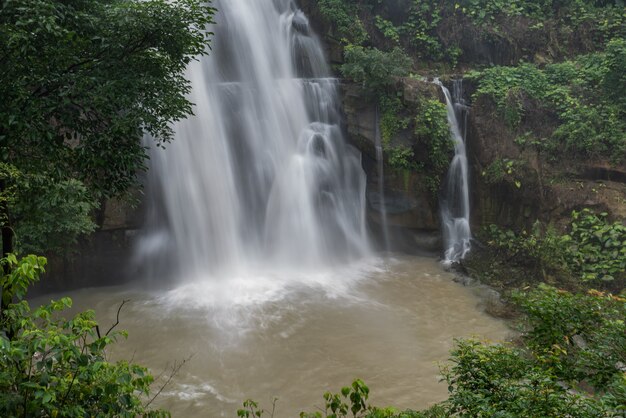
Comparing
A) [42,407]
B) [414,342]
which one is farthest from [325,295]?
[42,407]

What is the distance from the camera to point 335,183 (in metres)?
15.2

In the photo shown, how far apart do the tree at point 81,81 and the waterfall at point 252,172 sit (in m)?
7.04

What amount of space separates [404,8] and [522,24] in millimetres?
4963

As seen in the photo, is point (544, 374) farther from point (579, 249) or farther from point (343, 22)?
point (343, 22)

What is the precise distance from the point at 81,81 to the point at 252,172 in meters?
9.11

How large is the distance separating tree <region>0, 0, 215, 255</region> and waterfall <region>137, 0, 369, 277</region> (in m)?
7.04

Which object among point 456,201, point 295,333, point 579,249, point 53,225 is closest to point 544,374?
point 295,333

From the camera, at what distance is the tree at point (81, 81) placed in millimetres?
4984

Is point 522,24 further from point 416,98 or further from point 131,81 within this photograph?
point 131,81

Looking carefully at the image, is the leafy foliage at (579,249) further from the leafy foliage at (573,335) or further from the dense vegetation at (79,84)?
the dense vegetation at (79,84)

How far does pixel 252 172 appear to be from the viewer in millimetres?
14445

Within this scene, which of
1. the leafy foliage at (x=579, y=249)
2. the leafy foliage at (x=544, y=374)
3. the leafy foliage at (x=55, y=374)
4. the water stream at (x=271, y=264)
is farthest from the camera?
the leafy foliage at (x=579, y=249)

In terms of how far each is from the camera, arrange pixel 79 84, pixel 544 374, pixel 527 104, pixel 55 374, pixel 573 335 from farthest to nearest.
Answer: pixel 527 104 < pixel 79 84 < pixel 573 335 < pixel 544 374 < pixel 55 374

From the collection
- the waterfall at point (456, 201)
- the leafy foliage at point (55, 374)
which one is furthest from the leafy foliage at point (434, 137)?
the leafy foliage at point (55, 374)
